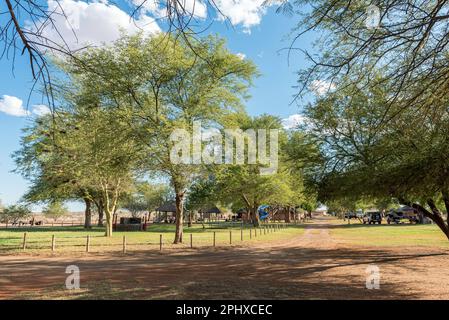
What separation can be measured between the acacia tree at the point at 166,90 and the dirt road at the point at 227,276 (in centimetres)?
624

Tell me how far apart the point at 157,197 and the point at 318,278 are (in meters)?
83.8

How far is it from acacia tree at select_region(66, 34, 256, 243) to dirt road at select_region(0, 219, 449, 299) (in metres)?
6.24

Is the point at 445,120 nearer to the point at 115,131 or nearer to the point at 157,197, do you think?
the point at 115,131

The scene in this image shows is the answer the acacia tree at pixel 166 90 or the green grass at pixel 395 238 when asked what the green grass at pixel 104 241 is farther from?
the green grass at pixel 395 238

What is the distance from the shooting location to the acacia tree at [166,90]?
2175 centimetres

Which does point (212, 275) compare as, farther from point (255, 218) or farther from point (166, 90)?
point (255, 218)

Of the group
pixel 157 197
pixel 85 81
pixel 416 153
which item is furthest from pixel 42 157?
pixel 157 197

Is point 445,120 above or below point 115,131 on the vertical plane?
below

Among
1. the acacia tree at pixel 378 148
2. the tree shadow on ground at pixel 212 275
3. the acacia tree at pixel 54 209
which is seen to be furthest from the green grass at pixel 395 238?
the acacia tree at pixel 54 209

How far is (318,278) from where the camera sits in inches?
493

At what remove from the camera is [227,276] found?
41.9 ft

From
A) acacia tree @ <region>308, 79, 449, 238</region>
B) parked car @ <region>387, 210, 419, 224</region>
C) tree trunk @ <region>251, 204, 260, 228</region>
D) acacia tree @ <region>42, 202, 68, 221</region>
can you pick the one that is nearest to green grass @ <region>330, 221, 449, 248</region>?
acacia tree @ <region>308, 79, 449, 238</region>

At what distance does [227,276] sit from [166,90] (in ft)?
48.4

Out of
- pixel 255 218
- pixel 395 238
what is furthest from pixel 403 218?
pixel 395 238
